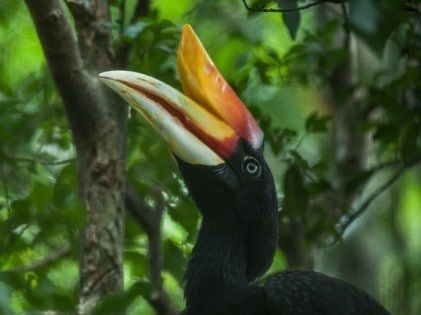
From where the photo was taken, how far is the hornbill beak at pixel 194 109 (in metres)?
3.62

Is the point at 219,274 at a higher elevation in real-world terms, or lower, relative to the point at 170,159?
higher

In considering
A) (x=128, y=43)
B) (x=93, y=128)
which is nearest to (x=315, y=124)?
(x=128, y=43)

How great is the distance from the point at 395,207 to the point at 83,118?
3.06 meters

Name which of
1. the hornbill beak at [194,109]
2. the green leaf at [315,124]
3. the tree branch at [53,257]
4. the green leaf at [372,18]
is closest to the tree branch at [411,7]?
the green leaf at [372,18]

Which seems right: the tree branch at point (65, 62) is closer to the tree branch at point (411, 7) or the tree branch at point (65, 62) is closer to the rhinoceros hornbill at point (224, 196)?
the rhinoceros hornbill at point (224, 196)

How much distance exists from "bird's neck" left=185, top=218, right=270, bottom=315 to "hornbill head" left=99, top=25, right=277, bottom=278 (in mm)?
46

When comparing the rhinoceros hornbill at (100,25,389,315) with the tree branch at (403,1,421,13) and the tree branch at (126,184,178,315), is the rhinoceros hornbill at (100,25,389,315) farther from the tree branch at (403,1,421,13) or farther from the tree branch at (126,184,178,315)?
the tree branch at (403,1,421,13)

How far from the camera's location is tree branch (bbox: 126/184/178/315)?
12.6 feet

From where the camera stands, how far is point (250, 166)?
3.88 m

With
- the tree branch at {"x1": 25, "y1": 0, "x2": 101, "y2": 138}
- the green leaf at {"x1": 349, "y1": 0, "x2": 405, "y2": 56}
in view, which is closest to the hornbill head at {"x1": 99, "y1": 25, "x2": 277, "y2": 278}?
the tree branch at {"x1": 25, "y1": 0, "x2": 101, "y2": 138}

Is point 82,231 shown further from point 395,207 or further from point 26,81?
point 395,207

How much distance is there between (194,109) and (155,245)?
21.1 inches

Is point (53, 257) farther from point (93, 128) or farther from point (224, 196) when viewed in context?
point (224, 196)

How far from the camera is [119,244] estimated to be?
404 centimetres
